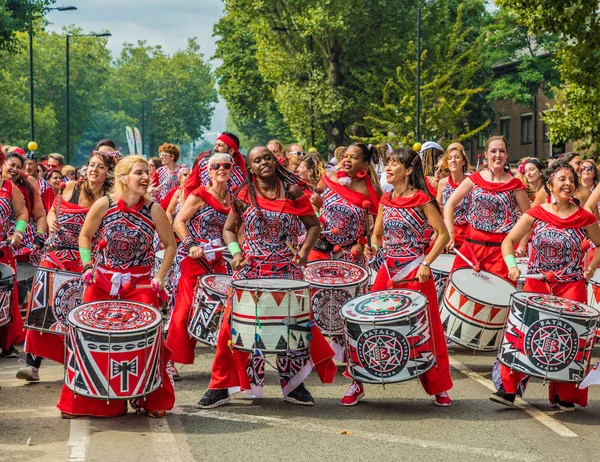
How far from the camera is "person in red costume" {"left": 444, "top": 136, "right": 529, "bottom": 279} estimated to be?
9.96 meters

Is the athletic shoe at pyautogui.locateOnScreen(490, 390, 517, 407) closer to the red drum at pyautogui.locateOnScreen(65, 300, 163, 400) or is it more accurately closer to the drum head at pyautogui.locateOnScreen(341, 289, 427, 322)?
the drum head at pyautogui.locateOnScreen(341, 289, 427, 322)

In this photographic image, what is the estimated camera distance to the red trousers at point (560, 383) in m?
7.88

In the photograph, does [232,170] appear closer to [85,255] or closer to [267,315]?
[85,255]

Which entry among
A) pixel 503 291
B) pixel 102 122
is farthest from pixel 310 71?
pixel 102 122

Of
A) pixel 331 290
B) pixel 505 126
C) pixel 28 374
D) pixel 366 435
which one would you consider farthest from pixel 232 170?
pixel 505 126

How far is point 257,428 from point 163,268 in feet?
4.33

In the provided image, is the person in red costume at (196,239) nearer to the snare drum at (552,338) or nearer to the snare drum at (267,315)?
the snare drum at (267,315)

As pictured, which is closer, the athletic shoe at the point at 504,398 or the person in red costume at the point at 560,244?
the athletic shoe at the point at 504,398

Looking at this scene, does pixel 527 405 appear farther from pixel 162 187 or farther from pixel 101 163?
pixel 162 187

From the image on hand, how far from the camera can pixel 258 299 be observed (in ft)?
24.7

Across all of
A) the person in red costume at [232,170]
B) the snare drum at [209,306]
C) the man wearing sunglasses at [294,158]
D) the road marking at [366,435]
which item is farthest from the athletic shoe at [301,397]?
the man wearing sunglasses at [294,158]

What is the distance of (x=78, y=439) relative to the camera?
7016mm

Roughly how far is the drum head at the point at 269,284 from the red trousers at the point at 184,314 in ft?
4.70

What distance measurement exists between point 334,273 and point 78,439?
10.5 feet
